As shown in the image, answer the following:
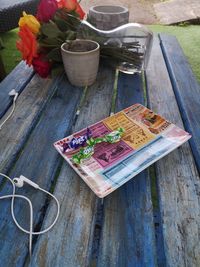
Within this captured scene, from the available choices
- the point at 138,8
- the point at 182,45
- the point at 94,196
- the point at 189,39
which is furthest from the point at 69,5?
the point at 138,8

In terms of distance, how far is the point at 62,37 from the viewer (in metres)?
0.87

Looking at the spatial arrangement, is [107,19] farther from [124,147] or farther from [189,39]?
Answer: [189,39]

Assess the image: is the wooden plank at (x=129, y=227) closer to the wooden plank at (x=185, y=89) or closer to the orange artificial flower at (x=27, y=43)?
the wooden plank at (x=185, y=89)

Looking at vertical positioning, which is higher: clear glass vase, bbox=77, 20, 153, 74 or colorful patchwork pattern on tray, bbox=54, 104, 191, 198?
clear glass vase, bbox=77, 20, 153, 74

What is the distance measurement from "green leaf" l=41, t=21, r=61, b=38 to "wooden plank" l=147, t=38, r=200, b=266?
43cm

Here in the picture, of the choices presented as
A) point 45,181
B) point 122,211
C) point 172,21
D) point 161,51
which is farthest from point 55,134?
point 172,21

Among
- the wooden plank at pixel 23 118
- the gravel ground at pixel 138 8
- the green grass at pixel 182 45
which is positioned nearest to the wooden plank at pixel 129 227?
the wooden plank at pixel 23 118

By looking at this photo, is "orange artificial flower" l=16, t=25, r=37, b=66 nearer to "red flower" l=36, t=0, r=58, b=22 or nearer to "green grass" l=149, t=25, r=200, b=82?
"red flower" l=36, t=0, r=58, b=22

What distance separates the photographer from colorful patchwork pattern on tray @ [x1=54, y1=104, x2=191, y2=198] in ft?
1.79

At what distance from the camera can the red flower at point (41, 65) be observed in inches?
34.8

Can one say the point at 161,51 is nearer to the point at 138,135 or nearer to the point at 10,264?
the point at 138,135

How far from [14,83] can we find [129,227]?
0.65 metres

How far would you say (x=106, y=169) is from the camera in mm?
564

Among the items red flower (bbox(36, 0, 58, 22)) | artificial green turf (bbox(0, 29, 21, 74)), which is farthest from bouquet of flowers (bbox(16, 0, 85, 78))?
artificial green turf (bbox(0, 29, 21, 74))
